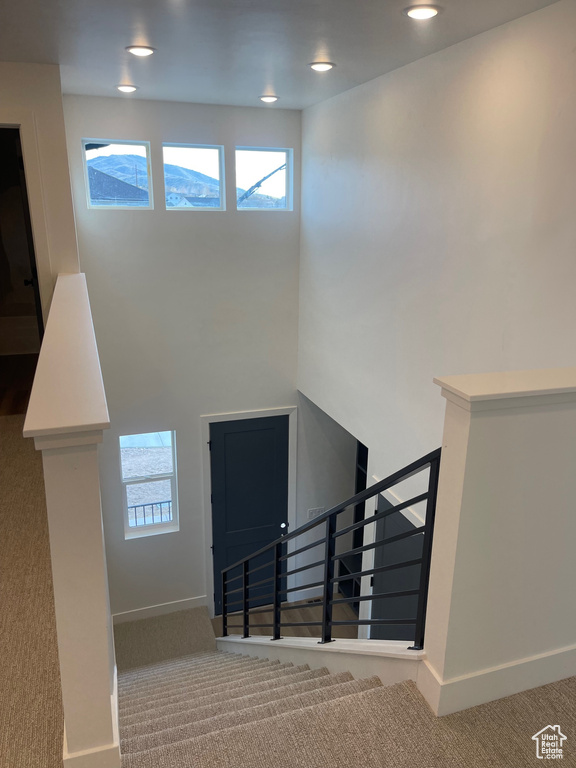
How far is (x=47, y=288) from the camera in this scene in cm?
400

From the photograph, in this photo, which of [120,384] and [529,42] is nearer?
[529,42]

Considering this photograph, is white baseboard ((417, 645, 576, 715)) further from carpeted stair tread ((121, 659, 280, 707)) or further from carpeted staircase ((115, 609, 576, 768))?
carpeted stair tread ((121, 659, 280, 707))

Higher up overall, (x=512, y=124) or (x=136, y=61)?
→ (x=136, y=61)

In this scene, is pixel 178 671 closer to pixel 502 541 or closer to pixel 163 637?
pixel 163 637

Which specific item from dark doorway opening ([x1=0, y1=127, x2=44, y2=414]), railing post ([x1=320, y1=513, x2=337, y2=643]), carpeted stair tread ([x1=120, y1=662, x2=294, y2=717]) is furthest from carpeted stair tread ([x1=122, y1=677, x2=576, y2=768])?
dark doorway opening ([x1=0, y1=127, x2=44, y2=414])

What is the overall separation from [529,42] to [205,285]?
3.66 metres

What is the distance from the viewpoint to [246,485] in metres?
6.63

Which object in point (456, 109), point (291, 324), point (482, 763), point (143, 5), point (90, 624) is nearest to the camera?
point (90, 624)

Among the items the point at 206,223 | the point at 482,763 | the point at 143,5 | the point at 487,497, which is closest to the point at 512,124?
the point at 143,5

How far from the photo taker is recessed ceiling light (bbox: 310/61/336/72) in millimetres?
3764

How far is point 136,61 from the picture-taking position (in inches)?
149

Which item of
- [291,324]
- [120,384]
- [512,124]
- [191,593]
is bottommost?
[191,593]

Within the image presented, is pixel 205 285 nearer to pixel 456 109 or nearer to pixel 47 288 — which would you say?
pixel 47 288

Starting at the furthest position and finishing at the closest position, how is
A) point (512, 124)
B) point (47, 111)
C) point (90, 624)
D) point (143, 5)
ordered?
point (47, 111) < point (512, 124) < point (143, 5) < point (90, 624)
